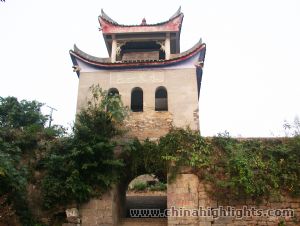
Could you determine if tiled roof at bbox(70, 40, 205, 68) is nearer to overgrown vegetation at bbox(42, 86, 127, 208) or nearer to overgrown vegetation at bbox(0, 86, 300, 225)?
overgrown vegetation at bbox(0, 86, 300, 225)

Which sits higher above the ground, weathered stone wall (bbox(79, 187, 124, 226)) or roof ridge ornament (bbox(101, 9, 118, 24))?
roof ridge ornament (bbox(101, 9, 118, 24))

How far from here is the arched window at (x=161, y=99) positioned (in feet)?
42.4

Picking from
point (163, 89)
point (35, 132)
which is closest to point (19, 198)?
point (35, 132)

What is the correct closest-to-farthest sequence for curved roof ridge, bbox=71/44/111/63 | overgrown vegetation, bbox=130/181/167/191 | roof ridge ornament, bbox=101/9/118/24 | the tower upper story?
curved roof ridge, bbox=71/44/111/63 < the tower upper story < roof ridge ornament, bbox=101/9/118/24 < overgrown vegetation, bbox=130/181/167/191

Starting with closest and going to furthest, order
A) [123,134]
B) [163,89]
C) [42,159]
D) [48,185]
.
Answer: [48,185]
[42,159]
[123,134]
[163,89]

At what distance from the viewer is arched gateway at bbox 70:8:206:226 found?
1177 cm

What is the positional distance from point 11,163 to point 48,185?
1164 mm

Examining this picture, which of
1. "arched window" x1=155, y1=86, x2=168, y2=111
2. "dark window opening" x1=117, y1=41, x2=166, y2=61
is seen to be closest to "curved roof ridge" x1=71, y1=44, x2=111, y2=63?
"dark window opening" x1=117, y1=41, x2=166, y2=61

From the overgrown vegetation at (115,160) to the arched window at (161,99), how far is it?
115 inches

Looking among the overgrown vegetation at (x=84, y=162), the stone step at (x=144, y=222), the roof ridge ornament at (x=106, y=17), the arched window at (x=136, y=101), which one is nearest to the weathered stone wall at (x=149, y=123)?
the arched window at (x=136, y=101)

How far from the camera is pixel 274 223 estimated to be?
888 centimetres

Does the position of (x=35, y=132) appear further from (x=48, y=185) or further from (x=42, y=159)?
(x=48, y=185)

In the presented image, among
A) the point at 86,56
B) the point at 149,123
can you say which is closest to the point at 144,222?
the point at 149,123

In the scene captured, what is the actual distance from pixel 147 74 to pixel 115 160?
176 inches
